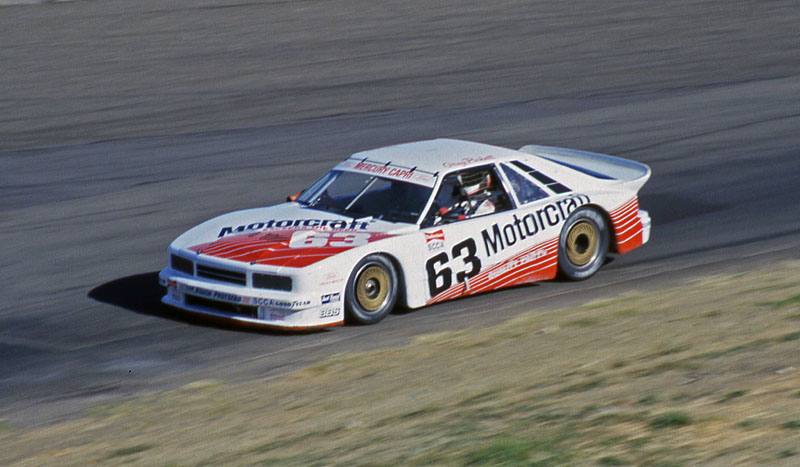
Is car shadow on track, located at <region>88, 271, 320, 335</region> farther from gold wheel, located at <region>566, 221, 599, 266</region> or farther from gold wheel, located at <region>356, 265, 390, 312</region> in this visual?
gold wheel, located at <region>566, 221, 599, 266</region>

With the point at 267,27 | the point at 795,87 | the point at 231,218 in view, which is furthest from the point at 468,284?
the point at 267,27

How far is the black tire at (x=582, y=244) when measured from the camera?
32.3 feet

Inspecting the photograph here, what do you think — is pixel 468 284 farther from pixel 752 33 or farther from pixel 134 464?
pixel 752 33

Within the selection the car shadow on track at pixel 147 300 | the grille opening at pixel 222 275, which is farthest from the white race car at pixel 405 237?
the car shadow on track at pixel 147 300

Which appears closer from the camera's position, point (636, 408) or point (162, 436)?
point (636, 408)

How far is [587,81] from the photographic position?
20.1 meters

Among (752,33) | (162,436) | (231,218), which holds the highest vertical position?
(752,33)

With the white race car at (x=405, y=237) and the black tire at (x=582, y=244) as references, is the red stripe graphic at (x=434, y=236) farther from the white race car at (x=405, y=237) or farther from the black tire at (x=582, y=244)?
the black tire at (x=582, y=244)

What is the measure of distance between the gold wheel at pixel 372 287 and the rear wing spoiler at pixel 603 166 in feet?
8.67

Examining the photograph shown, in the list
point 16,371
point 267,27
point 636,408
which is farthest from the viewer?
point 267,27

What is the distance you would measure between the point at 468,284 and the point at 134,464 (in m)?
4.21

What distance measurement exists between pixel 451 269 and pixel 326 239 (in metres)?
1.13

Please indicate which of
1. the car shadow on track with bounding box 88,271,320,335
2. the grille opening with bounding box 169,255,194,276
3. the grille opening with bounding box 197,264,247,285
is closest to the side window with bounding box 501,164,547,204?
the car shadow on track with bounding box 88,271,320,335
